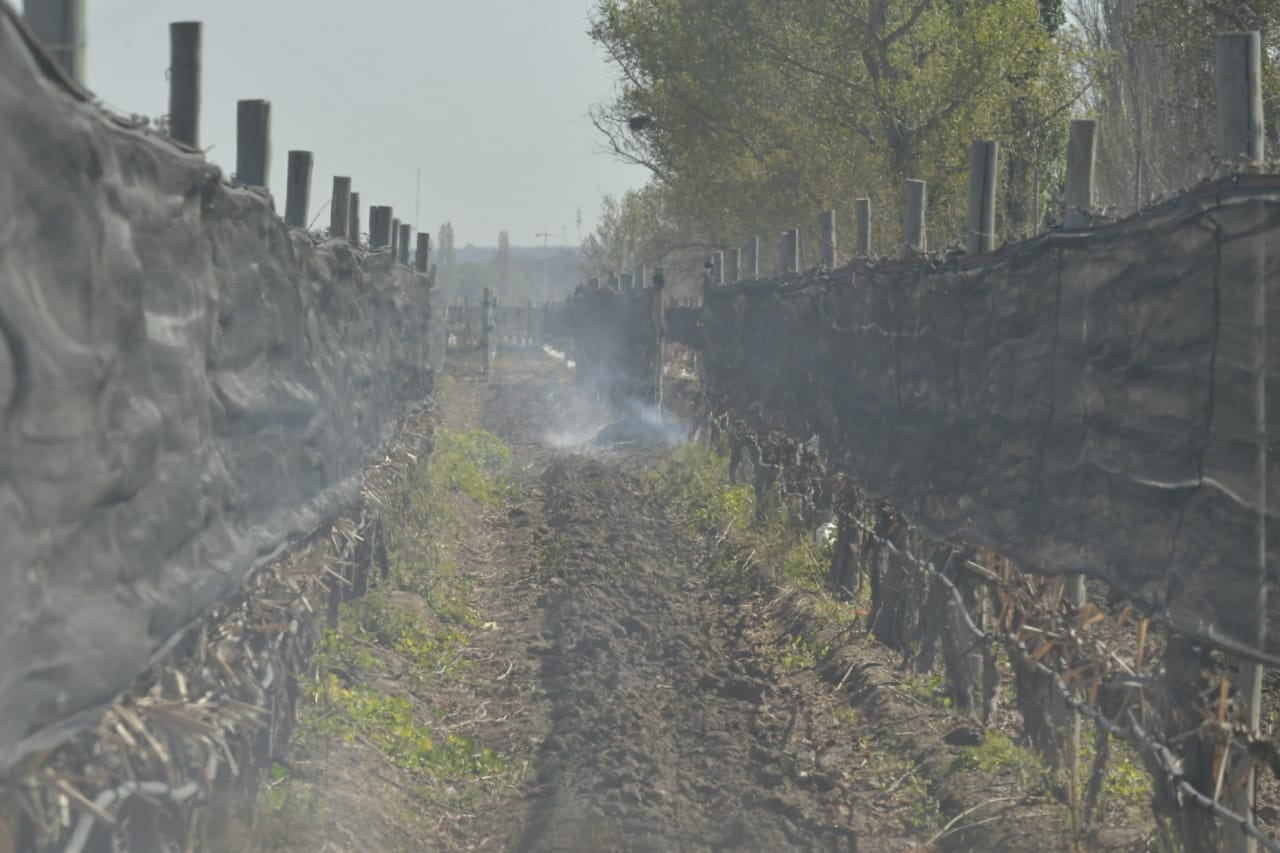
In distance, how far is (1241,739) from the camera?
4973 mm

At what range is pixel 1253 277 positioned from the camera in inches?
189

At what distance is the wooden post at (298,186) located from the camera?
949 cm

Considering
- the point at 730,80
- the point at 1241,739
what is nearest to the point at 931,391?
the point at 1241,739

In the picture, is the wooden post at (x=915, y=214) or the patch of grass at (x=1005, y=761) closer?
the patch of grass at (x=1005, y=761)

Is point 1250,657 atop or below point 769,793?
atop

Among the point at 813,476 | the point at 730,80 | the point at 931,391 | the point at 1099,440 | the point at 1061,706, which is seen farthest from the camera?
the point at 730,80

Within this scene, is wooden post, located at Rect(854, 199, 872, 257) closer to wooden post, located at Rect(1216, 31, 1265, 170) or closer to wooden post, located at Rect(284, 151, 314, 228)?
wooden post, located at Rect(284, 151, 314, 228)

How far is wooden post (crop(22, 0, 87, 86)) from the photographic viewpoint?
4113 millimetres

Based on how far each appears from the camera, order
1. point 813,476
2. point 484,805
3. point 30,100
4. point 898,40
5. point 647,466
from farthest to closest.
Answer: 1. point 898,40
2. point 647,466
3. point 813,476
4. point 484,805
5. point 30,100

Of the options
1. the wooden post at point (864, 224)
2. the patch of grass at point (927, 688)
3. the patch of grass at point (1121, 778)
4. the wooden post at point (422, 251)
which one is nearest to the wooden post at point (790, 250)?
A: the wooden post at point (864, 224)

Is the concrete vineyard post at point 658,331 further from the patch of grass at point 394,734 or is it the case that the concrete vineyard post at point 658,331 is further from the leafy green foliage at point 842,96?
the patch of grass at point 394,734

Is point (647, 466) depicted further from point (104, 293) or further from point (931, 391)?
point (104, 293)

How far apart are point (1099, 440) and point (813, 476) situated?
6414 mm

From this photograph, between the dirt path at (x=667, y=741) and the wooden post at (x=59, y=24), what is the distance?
3162 mm
